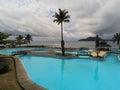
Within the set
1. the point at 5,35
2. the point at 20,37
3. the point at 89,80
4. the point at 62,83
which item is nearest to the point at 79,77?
the point at 89,80

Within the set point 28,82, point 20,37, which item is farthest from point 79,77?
point 20,37

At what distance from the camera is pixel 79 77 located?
1602cm

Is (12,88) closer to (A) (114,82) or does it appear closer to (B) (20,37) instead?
(A) (114,82)

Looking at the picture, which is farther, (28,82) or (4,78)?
(4,78)

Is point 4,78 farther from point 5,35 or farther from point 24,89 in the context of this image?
point 5,35

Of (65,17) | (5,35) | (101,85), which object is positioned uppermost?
(65,17)

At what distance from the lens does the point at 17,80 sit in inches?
479

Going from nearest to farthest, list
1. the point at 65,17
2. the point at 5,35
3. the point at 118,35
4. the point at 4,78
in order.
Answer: the point at 4,78 < the point at 5,35 < the point at 65,17 < the point at 118,35

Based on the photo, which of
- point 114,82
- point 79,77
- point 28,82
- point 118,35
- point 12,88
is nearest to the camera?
point 12,88

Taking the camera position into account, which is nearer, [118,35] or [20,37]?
[118,35]

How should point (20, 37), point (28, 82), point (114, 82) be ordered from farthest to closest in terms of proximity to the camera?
point (20, 37) < point (114, 82) < point (28, 82)

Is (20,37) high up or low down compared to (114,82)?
up

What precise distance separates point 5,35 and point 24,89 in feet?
48.8

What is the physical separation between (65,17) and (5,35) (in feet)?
43.9
